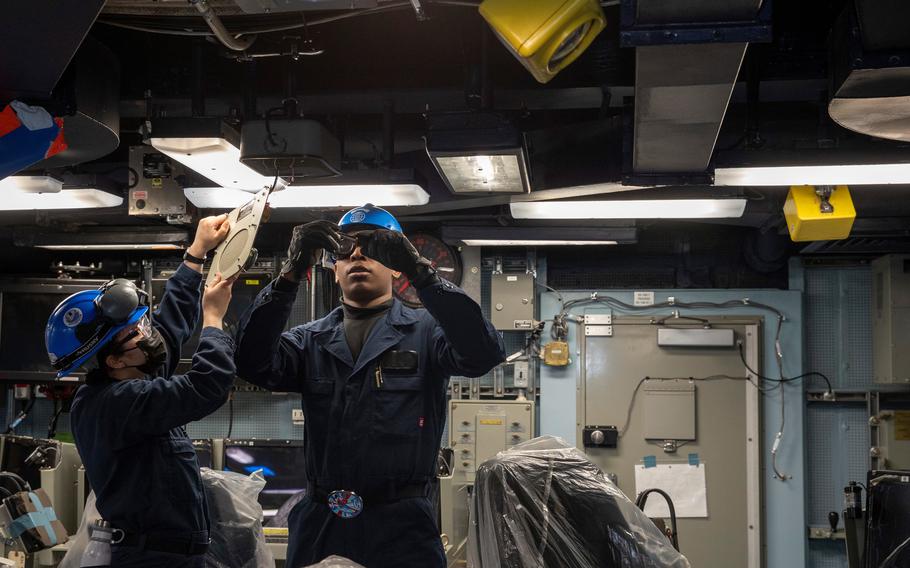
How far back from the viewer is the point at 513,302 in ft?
19.7

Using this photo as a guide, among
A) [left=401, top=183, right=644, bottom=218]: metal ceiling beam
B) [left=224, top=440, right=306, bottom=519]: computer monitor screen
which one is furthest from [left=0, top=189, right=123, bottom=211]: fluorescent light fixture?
[left=224, top=440, right=306, bottom=519]: computer monitor screen

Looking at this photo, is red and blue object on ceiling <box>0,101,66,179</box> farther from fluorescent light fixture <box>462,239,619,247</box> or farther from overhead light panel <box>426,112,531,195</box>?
fluorescent light fixture <box>462,239,619,247</box>

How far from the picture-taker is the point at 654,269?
6340 mm

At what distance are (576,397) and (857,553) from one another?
2.14m

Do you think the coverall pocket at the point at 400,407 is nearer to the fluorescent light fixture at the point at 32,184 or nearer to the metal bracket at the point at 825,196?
the fluorescent light fixture at the point at 32,184

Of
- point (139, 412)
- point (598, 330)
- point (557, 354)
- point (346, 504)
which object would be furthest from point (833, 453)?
point (139, 412)

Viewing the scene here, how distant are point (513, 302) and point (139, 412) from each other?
3688mm

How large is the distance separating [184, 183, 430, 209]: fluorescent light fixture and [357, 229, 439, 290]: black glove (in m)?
1.59

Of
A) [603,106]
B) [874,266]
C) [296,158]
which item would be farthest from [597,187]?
[874,266]

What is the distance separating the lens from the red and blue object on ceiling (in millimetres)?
2332

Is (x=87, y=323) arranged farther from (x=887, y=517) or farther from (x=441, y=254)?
(x=441, y=254)

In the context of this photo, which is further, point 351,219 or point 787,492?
point 787,492

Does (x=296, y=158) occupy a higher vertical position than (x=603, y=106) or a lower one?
lower

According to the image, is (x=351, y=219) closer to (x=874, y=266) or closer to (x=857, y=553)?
(x=857, y=553)
